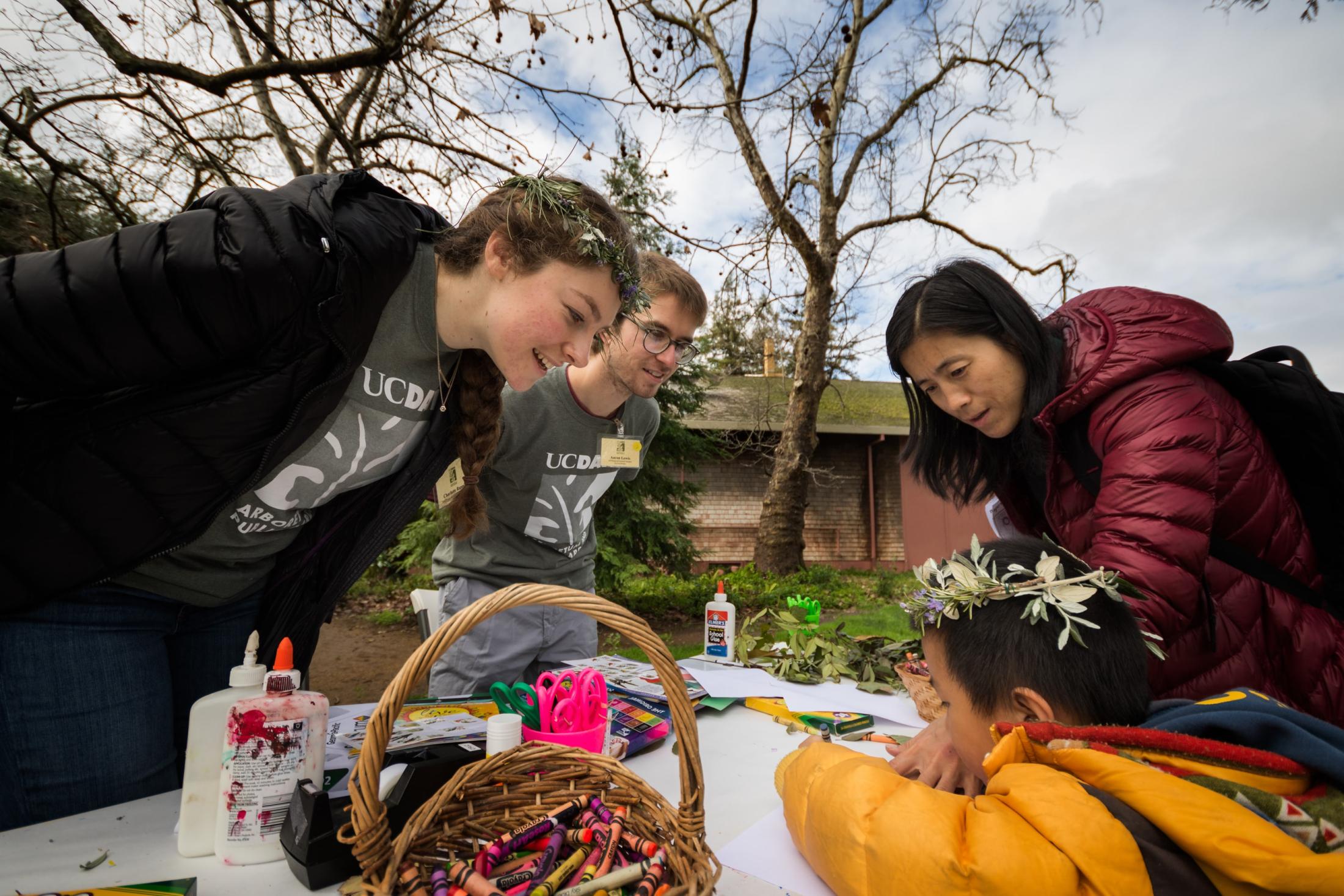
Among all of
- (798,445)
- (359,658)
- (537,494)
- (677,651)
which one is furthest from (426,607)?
(798,445)

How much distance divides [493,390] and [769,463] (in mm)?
11069

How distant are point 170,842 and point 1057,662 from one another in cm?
153

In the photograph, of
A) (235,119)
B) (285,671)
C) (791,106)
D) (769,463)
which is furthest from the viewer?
(769,463)

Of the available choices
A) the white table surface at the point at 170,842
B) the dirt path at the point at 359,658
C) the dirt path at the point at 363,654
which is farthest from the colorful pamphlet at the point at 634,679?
the dirt path at the point at 363,654

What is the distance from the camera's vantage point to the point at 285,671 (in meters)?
1.02

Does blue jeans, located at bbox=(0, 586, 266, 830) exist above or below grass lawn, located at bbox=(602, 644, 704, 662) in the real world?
above

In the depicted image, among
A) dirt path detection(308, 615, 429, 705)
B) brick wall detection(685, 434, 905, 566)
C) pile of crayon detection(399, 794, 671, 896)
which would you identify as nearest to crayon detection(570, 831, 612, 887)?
pile of crayon detection(399, 794, 671, 896)

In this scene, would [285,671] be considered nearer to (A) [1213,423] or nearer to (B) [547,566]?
(B) [547,566]

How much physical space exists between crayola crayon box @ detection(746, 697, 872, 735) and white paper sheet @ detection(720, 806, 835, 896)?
481 mm

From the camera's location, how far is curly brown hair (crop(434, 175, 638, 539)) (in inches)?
66.2

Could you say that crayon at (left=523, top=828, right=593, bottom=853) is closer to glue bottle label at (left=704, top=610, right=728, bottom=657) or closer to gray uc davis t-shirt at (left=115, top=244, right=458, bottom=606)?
gray uc davis t-shirt at (left=115, top=244, right=458, bottom=606)

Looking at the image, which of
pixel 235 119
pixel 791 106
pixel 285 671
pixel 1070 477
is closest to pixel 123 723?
pixel 285 671

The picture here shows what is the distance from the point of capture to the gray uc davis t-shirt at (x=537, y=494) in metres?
2.39

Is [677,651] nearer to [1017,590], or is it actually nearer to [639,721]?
[639,721]
